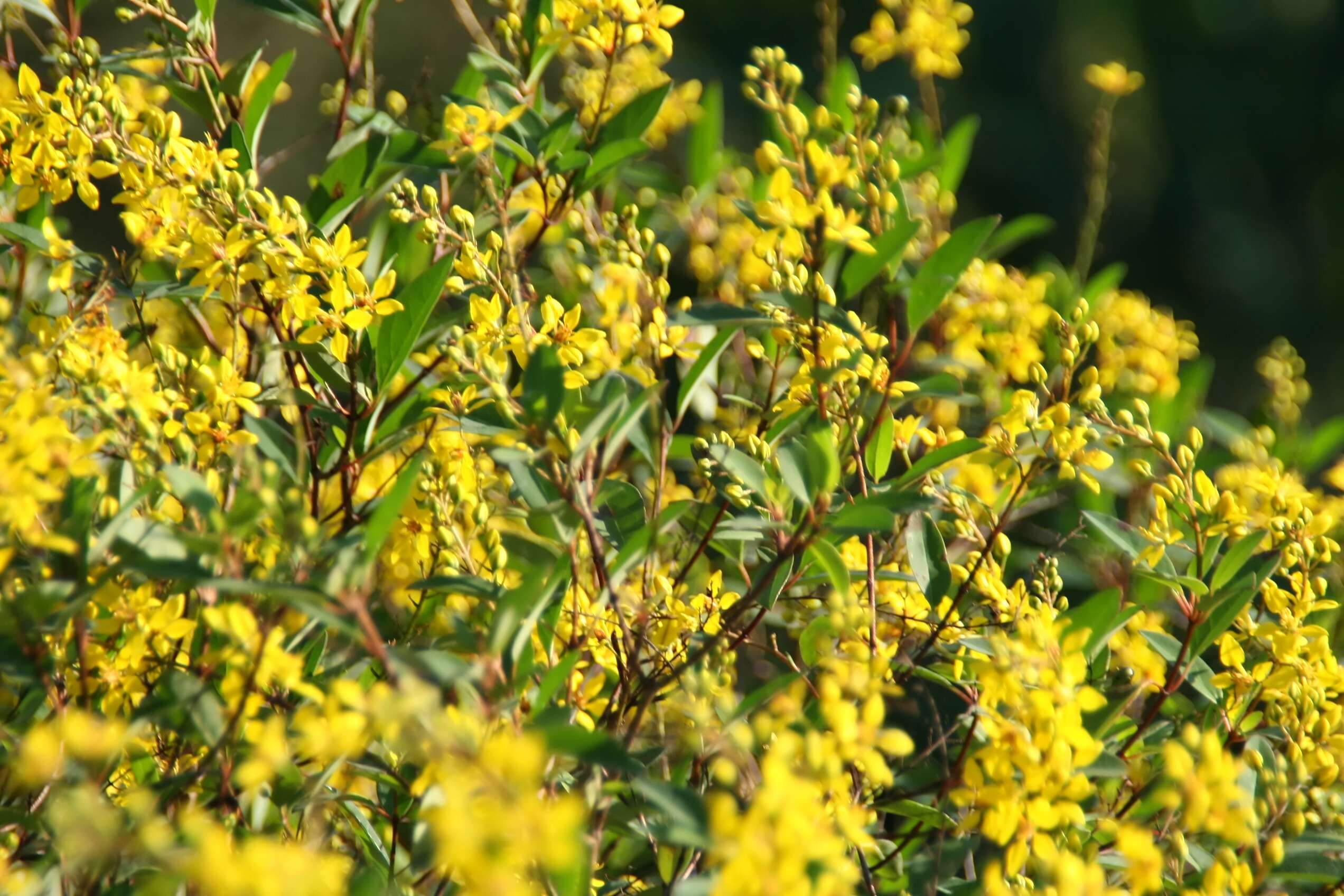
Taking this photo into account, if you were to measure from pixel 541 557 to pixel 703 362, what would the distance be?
0.38 metres

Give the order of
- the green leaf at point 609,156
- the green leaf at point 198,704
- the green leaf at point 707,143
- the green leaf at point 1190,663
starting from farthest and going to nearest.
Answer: the green leaf at point 707,143, the green leaf at point 609,156, the green leaf at point 1190,663, the green leaf at point 198,704

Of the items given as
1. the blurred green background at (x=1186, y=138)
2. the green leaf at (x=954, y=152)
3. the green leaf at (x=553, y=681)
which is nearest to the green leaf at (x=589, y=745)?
the green leaf at (x=553, y=681)

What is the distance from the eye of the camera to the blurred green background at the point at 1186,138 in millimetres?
4738

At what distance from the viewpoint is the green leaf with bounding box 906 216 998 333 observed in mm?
1204

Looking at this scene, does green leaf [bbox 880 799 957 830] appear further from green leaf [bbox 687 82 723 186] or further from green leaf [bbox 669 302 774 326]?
green leaf [bbox 687 82 723 186]

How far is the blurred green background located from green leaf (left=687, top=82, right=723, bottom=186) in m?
2.59

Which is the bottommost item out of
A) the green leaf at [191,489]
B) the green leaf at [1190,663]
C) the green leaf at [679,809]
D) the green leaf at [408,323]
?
the green leaf at [1190,663]

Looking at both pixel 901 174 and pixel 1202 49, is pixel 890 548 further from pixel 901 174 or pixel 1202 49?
pixel 1202 49

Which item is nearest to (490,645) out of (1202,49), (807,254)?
(807,254)

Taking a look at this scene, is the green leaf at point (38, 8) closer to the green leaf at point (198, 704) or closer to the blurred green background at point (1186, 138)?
→ the green leaf at point (198, 704)

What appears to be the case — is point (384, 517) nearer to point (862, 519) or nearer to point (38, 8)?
point (862, 519)

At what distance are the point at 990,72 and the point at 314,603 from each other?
4.69 m

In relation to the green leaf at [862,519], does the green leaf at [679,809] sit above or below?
below

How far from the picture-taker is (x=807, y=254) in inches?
49.8
